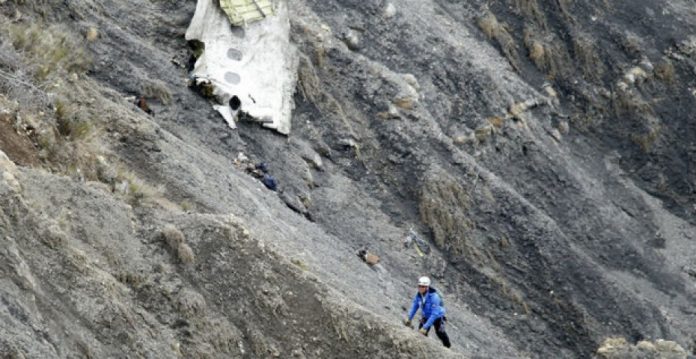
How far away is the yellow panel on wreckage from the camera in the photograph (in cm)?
2078

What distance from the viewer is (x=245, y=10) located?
2108cm

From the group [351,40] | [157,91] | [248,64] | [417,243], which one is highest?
[351,40]

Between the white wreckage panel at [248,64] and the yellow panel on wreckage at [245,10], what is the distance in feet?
0.42

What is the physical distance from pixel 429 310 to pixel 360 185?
25.2 feet

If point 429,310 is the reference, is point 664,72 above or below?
above

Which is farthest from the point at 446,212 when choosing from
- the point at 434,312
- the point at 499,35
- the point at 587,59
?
the point at 587,59

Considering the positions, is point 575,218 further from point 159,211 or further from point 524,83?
point 159,211

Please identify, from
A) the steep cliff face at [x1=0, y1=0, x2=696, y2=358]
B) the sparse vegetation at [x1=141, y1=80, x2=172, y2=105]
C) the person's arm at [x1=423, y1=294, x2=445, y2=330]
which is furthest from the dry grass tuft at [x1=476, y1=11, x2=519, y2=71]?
the person's arm at [x1=423, y1=294, x2=445, y2=330]

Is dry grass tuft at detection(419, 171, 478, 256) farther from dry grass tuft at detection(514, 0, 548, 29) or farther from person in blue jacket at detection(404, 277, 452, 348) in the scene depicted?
dry grass tuft at detection(514, 0, 548, 29)

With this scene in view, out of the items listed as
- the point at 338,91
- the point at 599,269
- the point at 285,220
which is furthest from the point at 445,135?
the point at 285,220

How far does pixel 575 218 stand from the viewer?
25.0 meters

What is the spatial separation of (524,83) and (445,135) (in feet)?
16.9

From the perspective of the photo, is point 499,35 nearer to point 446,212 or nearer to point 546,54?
point 546,54

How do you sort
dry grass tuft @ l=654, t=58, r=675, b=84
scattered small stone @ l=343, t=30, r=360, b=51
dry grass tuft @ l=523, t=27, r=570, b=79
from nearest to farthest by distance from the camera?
scattered small stone @ l=343, t=30, r=360, b=51, dry grass tuft @ l=523, t=27, r=570, b=79, dry grass tuft @ l=654, t=58, r=675, b=84
